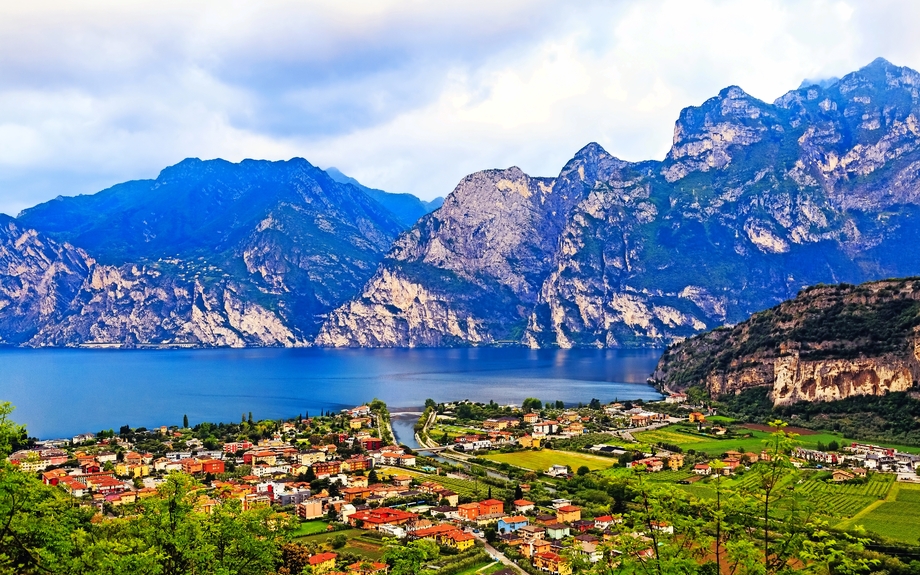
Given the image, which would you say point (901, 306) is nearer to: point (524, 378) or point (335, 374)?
point (524, 378)

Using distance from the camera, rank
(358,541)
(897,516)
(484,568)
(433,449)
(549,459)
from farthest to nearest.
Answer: (433,449), (549,459), (897,516), (358,541), (484,568)

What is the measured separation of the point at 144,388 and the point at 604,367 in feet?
281

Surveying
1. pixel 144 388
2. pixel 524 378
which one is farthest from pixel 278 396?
pixel 524 378

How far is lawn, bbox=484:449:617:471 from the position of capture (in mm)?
61375

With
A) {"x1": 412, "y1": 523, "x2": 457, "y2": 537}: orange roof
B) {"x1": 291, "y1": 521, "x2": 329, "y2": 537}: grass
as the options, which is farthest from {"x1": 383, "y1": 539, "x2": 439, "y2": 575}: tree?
{"x1": 291, "y1": 521, "x2": 329, "y2": 537}: grass

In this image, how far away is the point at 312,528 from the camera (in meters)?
42.8

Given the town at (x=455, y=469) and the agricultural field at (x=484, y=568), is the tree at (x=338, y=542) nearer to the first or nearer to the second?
the town at (x=455, y=469)

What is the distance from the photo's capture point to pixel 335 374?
145 meters

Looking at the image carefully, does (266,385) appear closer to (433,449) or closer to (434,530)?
(433,449)

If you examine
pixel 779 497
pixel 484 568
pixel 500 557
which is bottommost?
pixel 500 557

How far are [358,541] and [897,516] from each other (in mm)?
29121

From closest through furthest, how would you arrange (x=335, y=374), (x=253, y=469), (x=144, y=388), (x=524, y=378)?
(x=253, y=469) → (x=144, y=388) → (x=524, y=378) → (x=335, y=374)

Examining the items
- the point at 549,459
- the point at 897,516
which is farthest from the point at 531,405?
the point at 897,516

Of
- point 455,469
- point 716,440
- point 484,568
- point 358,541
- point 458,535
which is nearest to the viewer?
point 484,568
